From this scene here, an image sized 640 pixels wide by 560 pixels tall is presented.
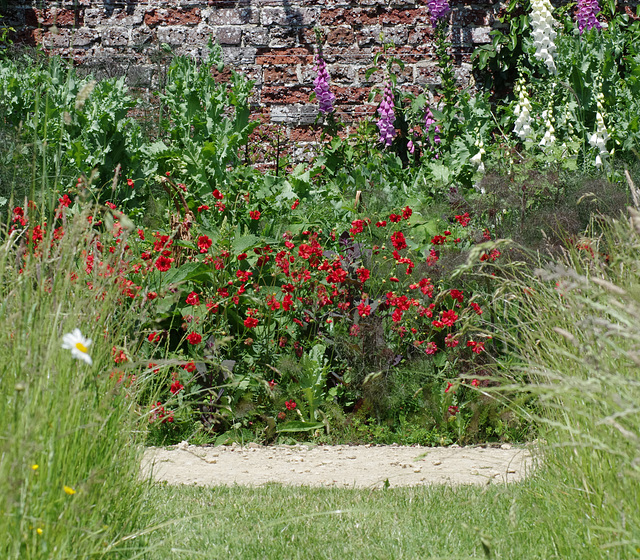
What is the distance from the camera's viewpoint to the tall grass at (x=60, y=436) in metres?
1.66

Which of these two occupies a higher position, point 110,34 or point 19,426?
point 110,34

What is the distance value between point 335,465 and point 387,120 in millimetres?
4482

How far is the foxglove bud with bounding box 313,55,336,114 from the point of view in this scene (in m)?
7.47

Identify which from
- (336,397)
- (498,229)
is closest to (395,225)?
(498,229)

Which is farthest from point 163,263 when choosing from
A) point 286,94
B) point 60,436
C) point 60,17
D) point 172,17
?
point 60,17

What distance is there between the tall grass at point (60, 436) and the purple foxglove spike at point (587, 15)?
6.55 metres

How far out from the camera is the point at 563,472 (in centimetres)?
243

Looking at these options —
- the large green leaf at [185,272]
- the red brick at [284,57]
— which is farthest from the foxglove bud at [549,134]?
the large green leaf at [185,272]

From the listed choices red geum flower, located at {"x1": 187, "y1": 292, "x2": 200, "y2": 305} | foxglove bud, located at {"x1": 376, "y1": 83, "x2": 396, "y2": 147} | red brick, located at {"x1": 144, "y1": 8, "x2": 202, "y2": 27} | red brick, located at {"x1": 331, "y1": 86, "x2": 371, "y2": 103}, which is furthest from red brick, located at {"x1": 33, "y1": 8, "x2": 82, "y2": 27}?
red geum flower, located at {"x1": 187, "y1": 292, "x2": 200, "y2": 305}

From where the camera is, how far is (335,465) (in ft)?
12.2

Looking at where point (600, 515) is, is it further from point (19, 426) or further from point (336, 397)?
point (336, 397)

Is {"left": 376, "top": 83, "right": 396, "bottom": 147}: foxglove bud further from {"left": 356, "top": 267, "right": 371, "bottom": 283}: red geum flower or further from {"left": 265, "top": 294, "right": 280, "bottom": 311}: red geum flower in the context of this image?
{"left": 265, "top": 294, "right": 280, "bottom": 311}: red geum flower

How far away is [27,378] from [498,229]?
374 cm

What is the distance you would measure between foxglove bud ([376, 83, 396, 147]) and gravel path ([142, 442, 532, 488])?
13.3ft
